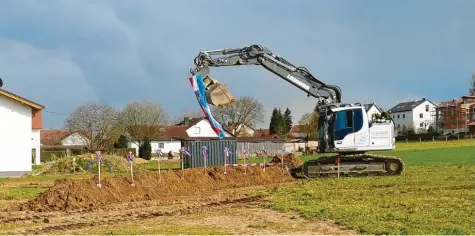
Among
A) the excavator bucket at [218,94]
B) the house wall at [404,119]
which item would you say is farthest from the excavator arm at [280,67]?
the house wall at [404,119]

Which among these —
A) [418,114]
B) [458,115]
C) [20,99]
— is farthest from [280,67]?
[418,114]

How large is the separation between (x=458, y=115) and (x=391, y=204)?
128 metres

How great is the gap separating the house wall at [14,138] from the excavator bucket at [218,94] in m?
19.9

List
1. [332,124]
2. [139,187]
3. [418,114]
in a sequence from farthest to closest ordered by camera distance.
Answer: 1. [418,114]
2. [332,124]
3. [139,187]

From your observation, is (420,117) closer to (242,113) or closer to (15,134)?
(242,113)

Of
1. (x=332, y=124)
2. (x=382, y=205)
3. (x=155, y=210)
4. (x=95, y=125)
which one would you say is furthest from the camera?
(x=95, y=125)

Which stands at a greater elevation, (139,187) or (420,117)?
(420,117)

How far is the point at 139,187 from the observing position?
18609mm

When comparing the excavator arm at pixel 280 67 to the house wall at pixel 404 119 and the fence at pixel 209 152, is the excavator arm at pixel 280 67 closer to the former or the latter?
→ the fence at pixel 209 152

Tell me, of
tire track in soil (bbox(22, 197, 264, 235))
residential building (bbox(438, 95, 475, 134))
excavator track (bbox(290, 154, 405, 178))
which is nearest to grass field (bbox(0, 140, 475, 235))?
tire track in soil (bbox(22, 197, 264, 235))

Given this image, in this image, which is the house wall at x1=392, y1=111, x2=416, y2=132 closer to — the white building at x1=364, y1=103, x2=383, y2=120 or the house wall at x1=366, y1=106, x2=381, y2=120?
the white building at x1=364, y1=103, x2=383, y2=120

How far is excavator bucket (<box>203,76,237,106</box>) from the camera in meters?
22.3

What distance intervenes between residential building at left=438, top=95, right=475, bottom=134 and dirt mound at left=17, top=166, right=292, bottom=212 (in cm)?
11257

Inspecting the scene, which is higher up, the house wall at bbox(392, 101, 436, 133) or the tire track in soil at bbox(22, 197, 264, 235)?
the house wall at bbox(392, 101, 436, 133)
